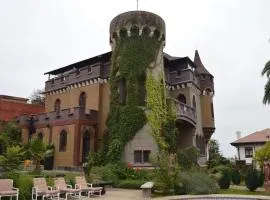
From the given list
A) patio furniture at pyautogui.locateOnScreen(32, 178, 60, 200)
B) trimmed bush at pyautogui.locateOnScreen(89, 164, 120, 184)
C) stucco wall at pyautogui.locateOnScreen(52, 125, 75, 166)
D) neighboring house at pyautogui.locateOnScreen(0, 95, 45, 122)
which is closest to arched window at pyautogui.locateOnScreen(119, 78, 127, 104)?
stucco wall at pyautogui.locateOnScreen(52, 125, 75, 166)

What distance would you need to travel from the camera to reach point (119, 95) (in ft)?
92.2

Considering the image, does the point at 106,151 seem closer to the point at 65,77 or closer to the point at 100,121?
the point at 100,121

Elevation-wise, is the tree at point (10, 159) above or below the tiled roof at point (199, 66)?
below

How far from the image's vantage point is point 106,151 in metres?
27.3

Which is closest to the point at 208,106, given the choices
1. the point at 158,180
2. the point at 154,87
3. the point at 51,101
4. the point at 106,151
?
the point at 154,87

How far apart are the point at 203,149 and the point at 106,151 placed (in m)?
13.3

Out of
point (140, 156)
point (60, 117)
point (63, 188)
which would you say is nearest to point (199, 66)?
point (140, 156)

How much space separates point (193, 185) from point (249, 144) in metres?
38.0

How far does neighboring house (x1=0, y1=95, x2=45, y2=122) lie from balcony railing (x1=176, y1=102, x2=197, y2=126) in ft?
63.0

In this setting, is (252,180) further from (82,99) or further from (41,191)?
(82,99)

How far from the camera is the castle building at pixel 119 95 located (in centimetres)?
2764

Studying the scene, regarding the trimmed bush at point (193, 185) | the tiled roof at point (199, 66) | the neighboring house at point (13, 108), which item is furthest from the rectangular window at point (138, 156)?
the neighboring house at point (13, 108)

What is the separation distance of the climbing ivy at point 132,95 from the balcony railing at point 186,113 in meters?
1.62

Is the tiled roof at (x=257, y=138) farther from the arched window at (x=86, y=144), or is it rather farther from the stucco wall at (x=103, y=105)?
the arched window at (x=86, y=144)
